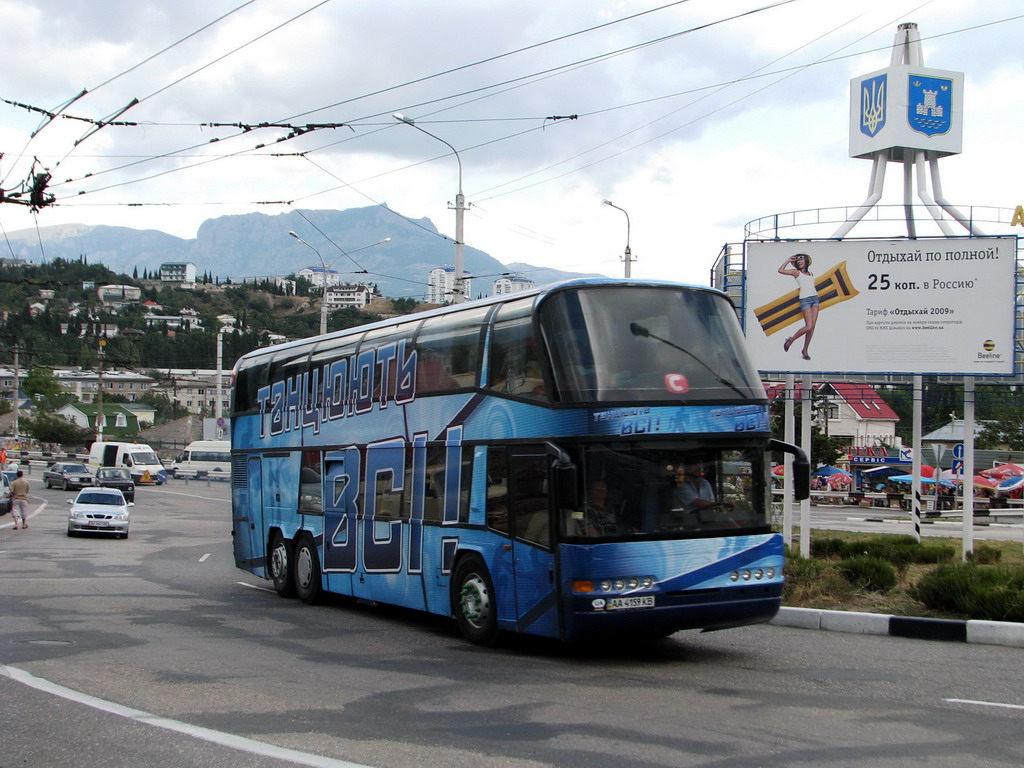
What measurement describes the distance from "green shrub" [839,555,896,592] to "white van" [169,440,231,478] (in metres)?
64.0

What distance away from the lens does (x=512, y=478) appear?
10.7 metres

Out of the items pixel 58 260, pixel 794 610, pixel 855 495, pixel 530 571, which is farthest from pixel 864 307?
pixel 58 260

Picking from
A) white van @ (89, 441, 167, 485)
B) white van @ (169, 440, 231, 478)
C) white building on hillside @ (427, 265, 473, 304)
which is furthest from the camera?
white van @ (169, 440, 231, 478)

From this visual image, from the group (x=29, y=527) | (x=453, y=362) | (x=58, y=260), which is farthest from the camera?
(x=58, y=260)

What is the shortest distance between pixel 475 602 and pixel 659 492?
254 cm

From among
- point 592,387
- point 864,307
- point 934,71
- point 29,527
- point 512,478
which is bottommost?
point 29,527

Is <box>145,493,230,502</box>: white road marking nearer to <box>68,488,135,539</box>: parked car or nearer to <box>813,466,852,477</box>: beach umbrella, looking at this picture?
<box>68,488,135,539</box>: parked car

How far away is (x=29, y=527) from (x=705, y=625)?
30408 mm

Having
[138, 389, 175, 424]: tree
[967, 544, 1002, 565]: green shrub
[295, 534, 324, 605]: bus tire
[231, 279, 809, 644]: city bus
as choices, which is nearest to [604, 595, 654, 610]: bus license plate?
[231, 279, 809, 644]: city bus

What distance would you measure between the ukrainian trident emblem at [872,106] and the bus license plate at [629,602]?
13705 mm

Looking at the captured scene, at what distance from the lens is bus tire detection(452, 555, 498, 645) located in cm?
1115

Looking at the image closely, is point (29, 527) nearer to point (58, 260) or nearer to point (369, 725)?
point (369, 725)

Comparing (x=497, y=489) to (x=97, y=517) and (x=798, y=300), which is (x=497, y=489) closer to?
(x=798, y=300)

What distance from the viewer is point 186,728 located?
7012mm
